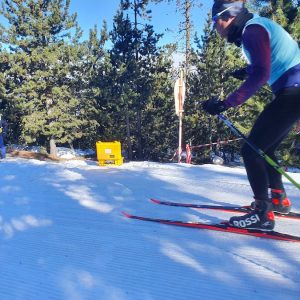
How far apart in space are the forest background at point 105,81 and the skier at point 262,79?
54.0ft

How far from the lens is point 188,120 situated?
23.9 metres

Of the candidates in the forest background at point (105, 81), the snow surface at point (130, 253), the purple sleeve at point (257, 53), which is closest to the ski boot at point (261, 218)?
the snow surface at point (130, 253)

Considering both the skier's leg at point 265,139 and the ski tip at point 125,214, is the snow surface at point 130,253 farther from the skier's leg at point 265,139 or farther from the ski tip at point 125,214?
the skier's leg at point 265,139

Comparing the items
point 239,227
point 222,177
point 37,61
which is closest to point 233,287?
point 239,227

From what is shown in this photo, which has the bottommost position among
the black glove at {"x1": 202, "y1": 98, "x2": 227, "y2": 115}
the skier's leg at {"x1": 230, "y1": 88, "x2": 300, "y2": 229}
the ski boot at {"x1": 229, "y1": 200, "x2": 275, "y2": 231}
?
the ski boot at {"x1": 229, "y1": 200, "x2": 275, "y2": 231}

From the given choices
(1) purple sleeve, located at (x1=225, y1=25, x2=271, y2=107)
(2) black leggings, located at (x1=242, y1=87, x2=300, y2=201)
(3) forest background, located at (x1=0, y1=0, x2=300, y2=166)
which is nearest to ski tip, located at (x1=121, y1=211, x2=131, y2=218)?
(2) black leggings, located at (x1=242, y1=87, x2=300, y2=201)

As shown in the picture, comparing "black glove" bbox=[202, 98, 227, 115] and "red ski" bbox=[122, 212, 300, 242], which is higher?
"black glove" bbox=[202, 98, 227, 115]

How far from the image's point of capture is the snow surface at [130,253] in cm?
187

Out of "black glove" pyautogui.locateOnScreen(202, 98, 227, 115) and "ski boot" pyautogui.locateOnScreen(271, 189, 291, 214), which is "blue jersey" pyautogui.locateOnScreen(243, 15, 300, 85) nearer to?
"black glove" pyautogui.locateOnScreen(202, 98, 227, 115)

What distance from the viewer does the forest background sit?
20531mm

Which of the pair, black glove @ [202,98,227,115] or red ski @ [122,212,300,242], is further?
black glove @ [202,98,227,115]

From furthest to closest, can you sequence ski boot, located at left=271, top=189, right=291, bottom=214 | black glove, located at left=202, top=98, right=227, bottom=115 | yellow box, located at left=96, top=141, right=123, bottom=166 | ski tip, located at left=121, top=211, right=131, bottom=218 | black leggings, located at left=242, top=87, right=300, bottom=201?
yellow box, located at left=96, top=141, right=123, bottom=166 < ski tip, located at left=121, top=211, right=131, bottom=218 < ski boot, located at left=271, top=189, right=291, bottom=214 < black glove, located at left=202, top=98, right=227, bottom=115 < black leggings, located at left=242, top=87, right=300, bottom=201

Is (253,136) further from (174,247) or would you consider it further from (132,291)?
(132,291)

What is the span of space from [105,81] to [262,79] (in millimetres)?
19980
